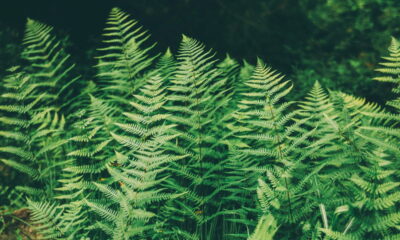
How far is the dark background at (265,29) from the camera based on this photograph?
3766 mm

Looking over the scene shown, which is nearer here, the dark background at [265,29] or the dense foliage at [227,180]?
the dense foliage at [227,180]

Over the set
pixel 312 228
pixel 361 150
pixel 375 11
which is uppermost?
pixel 375 11

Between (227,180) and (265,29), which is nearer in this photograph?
(227,180)

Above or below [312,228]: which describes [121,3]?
above

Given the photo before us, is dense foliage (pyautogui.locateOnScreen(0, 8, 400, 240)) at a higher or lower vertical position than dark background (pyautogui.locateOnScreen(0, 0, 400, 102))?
lower

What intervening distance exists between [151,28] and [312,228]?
3.48 metres

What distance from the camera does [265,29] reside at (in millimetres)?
4906

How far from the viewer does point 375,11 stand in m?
4.41

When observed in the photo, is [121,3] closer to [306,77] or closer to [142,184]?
[306,77]

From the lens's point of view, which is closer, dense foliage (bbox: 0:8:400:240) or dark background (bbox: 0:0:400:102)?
dense foliage (bbox: 0:8:400:240)

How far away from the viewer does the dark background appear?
12.4 feet

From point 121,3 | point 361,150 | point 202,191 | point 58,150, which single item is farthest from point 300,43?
point 58,150

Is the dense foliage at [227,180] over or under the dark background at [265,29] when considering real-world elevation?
under

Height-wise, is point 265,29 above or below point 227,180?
above
